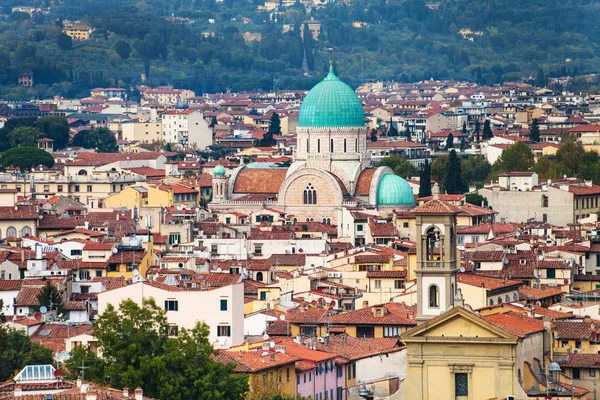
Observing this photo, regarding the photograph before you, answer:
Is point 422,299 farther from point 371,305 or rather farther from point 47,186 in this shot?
point 47,186

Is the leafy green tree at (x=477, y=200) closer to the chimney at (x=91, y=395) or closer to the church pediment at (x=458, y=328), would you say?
the church pediment at (x=458, y=328)

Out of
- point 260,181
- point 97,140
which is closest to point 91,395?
point 260,181

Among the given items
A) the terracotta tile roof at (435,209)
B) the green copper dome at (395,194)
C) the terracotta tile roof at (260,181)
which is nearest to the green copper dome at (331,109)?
the terracotta tile roof at (260,181)

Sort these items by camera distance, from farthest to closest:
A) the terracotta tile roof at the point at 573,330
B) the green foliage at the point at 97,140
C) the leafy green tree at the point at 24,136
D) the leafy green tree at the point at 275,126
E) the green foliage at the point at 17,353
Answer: the leafy green tree at the point at 275,126 → the green foliage at the point at 97,140 → the leafy green tree at the point at 24,136 → the terracotta tile roof at the point at 573,330 → the green foliage at the point at 17,353

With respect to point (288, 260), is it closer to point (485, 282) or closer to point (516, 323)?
point (485, 282)

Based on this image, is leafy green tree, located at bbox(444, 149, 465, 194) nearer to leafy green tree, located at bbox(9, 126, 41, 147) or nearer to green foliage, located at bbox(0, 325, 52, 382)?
leafy green tree, located at bbox(9, 126, 41, 147)

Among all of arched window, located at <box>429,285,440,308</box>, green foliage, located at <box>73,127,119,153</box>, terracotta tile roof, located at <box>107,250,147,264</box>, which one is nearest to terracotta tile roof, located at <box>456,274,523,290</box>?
arched window, located at <box>429,285,440,308</box>
